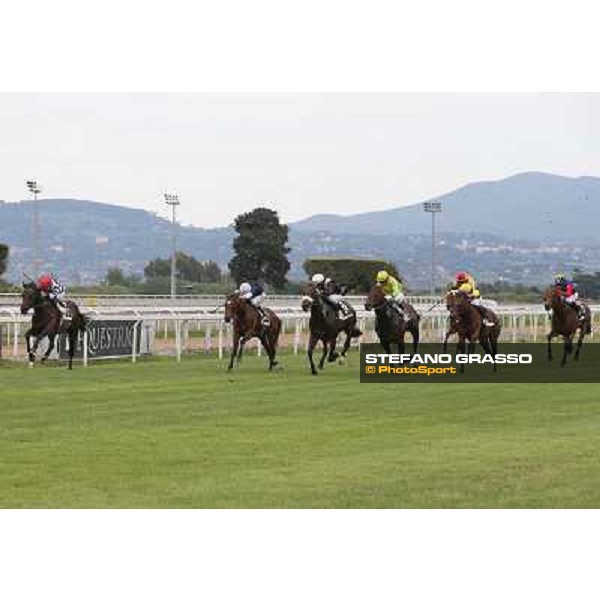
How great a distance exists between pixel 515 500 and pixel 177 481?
228 cm

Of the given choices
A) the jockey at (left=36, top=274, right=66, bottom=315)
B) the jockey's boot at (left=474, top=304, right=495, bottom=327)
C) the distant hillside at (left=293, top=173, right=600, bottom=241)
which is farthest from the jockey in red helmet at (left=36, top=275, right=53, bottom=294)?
the distant hillside at (left=293, top=173, right=600, bottom=241)

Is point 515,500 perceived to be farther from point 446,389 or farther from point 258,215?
point 258,215

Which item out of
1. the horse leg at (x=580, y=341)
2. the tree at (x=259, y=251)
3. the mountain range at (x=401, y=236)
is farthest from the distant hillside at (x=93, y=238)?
the horse leg at (x=580, y=341)

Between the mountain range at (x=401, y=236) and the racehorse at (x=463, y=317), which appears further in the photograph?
the mountain range at (x=401, y=236)

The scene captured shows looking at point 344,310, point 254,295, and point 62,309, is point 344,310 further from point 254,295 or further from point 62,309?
point 62,309

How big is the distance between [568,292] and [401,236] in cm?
9472

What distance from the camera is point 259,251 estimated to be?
2547 inches

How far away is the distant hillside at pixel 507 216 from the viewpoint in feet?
508

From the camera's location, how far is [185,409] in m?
16.6

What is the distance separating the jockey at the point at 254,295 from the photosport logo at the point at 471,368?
1733 mm

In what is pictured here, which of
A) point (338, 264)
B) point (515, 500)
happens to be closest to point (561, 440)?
point (515, 500)

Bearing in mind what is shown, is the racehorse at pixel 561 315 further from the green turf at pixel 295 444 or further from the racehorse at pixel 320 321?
the green turf at pixel 295 444

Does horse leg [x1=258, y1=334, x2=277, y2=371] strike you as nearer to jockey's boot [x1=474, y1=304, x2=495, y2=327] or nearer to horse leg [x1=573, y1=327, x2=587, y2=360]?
jockey's boot [x1=474, y1=304, x2=495, y2=327]

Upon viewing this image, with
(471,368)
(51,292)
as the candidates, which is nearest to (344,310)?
Result: (471,368)
